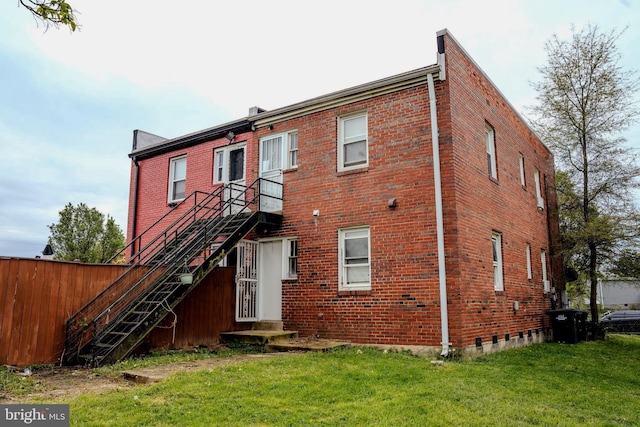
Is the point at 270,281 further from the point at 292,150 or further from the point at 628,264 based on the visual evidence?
the point at 628,264

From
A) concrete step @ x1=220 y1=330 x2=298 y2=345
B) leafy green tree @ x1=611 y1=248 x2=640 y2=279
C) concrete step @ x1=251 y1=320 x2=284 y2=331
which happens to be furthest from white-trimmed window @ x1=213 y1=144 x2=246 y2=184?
leafy green tree @ x1=611 y1=248 x2=640 y2=279

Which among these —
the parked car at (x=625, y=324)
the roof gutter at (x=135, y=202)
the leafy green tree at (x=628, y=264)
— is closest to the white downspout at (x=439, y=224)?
the leafy green tree at (x=628, y=264)

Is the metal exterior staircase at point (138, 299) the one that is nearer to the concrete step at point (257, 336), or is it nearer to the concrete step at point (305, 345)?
the concrete step at point (257, 336)

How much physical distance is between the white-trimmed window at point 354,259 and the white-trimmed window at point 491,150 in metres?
4.24

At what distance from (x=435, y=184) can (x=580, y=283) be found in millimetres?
11575

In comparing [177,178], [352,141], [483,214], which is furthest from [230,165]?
[483,214]

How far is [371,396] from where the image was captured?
6094 mm

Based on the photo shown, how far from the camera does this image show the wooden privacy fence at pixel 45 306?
8031 millimetres

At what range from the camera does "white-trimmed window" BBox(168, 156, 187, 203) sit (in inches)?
616

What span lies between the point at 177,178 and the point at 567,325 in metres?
13.8

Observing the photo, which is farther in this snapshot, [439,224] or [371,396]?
[439,224]

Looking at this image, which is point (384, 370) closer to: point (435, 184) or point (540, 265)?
point (435, 184)

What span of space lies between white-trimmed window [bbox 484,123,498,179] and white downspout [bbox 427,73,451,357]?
9.36 ft

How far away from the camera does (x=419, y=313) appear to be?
970cm
